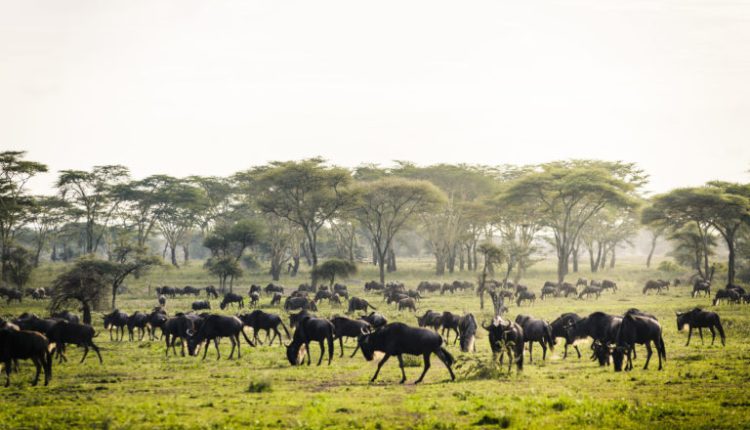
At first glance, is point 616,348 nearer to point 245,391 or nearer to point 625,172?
point 245,391

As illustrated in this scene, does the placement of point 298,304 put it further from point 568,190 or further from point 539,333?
point 568,190

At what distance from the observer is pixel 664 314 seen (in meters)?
40.5

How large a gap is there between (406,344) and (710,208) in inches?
2249

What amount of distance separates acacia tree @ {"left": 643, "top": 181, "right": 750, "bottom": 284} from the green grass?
134 ft

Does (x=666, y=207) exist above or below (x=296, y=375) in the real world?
above

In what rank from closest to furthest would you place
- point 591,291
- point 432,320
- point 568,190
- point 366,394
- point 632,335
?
point 366,394 < point 632,335 < point 432,320 < point 591,291 < point 568,190

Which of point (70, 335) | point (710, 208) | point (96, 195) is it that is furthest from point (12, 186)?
point (710, 208)

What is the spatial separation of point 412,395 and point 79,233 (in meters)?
97.9

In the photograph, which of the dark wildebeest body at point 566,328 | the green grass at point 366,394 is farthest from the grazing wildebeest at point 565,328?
the green grass at point 366,394

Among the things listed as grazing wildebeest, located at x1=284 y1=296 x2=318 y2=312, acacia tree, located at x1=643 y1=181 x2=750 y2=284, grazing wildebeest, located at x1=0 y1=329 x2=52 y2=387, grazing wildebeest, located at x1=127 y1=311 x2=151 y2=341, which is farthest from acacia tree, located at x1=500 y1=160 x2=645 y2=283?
grazing wildebeest, located at x1=0 y1=329 x2=52 y2=387

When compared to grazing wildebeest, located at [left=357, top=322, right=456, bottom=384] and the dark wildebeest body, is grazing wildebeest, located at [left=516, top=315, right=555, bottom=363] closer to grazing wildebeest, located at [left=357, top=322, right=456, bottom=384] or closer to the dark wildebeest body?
the dark wildebeest body

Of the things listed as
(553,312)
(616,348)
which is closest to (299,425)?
(616,348)

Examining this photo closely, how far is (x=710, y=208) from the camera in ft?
209

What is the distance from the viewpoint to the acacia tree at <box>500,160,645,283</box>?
229ft
